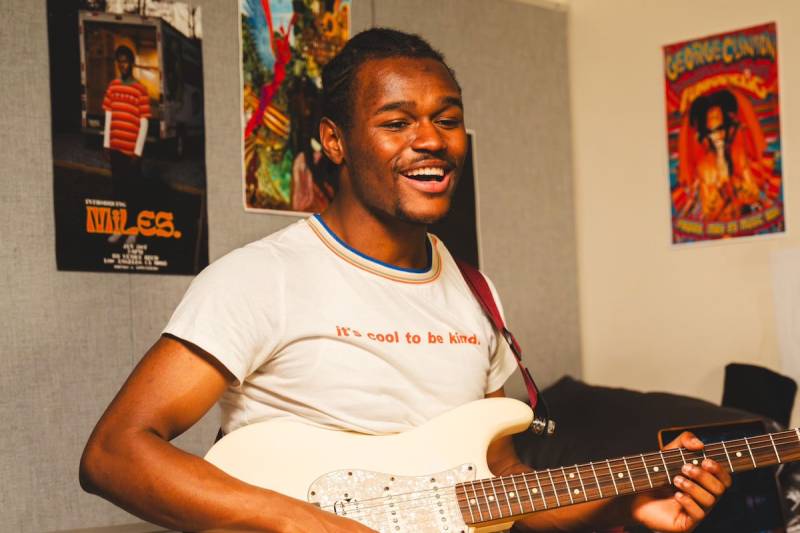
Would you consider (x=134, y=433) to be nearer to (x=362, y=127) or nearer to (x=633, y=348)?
(x=362, y=127)

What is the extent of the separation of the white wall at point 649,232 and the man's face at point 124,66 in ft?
4.63

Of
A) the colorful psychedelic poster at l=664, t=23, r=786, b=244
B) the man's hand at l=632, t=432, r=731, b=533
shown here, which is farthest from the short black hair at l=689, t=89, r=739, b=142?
the man's hand at l=632, t=432, r=731, b=533

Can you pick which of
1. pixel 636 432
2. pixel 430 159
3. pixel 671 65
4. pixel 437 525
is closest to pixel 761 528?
pixel 636 432

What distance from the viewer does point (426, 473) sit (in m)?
1.39

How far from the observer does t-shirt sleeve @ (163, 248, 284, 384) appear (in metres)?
1.31

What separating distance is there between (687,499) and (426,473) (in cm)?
43

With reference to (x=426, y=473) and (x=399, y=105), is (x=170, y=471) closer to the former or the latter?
(x=426, y=473)

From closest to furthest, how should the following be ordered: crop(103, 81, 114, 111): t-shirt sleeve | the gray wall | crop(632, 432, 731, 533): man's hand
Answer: crop(632, 432, 731, 533): man's hand → the gray wall → crop(103, 81, 114, 111): t-shirt sleeve

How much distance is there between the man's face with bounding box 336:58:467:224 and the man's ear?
5cm

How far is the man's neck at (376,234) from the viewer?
5.17ft

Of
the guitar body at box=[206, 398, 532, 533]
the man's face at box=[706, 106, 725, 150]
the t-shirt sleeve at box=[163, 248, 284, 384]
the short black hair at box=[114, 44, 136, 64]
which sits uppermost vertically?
the short black hair at box=[114, 44, 136, 64]

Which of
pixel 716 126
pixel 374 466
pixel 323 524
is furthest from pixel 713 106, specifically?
pixel 323 524

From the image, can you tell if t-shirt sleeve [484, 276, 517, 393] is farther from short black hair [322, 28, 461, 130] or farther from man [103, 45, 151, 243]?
man [103, 45, 151, 243]

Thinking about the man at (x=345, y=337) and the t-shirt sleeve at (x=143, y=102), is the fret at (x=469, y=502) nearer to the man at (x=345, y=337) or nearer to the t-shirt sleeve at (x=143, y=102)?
the man at (x=345, y=337)
